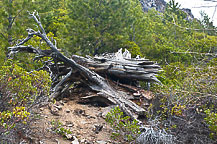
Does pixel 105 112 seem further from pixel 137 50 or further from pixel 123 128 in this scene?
pixel 137 50

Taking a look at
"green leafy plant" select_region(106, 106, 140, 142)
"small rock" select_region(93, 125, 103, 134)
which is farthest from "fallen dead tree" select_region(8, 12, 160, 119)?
"green leafy plant" select_region(106, 106, 140, 142)

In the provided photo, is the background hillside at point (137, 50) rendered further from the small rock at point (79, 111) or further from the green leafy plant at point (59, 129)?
the small rock at point (79, 111)

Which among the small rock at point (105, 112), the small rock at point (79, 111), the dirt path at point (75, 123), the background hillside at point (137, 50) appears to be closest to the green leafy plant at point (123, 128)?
the dirt path at point (75, 123)

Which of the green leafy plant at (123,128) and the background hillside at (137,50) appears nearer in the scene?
the background hillside at (137,50)

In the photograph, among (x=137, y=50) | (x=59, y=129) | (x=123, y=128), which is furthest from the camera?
(x=137, y=50)

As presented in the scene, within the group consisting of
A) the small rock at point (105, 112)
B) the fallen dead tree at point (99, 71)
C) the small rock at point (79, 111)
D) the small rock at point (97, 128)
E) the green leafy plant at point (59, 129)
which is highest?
the fallen dead tree at point (99, 71)

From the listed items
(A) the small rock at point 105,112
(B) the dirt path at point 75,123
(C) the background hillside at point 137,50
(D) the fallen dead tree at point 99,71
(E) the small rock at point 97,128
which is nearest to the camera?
(C) the background hillside at point 137,50

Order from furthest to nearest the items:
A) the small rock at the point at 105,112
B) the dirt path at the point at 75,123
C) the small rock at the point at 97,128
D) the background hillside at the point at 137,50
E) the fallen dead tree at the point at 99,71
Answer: the fallen dead tree at the point at 99,71 < the small rock at the point at 105,112 < the small rock at the point at 97,128 < the dirt path at the point at 75,123 < the background hillside at the point at 137,50

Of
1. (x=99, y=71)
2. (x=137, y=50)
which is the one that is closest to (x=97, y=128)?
(x=99, y=71)

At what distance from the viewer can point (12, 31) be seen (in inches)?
362

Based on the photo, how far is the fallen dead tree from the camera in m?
5.25

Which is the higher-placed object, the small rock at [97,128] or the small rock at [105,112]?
the small rock at [105,112]

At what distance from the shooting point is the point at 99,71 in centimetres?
587

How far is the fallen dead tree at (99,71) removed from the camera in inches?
207
